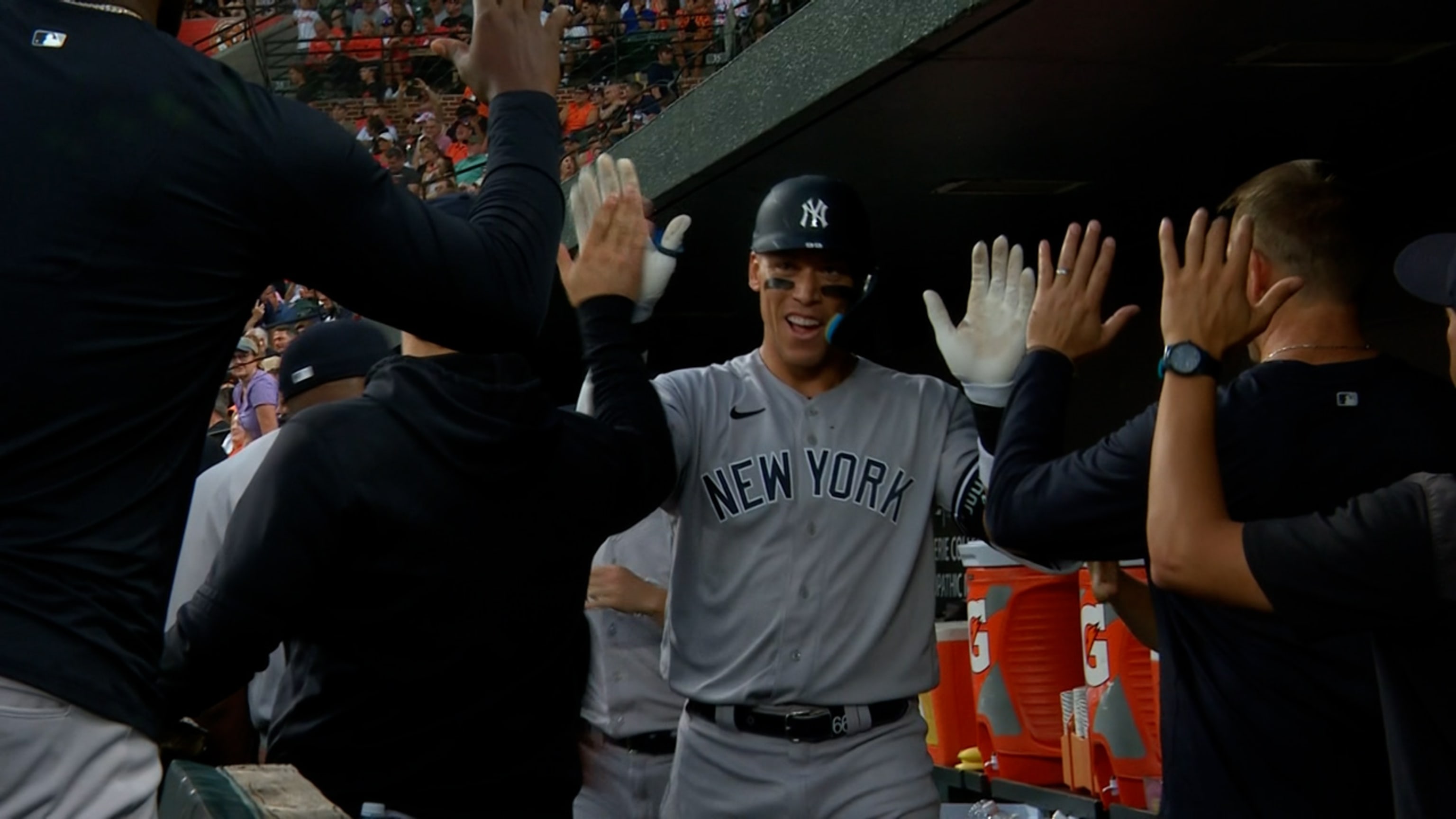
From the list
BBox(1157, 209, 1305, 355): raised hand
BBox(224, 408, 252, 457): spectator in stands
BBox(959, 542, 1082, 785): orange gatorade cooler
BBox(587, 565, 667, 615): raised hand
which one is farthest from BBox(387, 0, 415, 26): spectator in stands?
BBox(1157, 209, 1305, 355): raised hand

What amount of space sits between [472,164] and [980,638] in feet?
26.1

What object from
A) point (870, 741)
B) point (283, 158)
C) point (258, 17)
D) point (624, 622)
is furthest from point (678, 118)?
point (258, 17)

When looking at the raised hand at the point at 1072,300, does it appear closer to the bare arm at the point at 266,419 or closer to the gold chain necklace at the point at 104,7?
the gold chain necklace at the point at 104,7

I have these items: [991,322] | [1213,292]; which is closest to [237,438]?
[991,322]

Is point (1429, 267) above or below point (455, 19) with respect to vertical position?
below

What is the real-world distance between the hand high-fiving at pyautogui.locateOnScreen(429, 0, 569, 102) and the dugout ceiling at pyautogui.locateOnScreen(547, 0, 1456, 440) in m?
2.10

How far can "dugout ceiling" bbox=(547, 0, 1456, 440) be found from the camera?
4.24 metres

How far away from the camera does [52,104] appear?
1.69 m

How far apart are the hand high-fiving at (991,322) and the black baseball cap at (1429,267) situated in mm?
1031

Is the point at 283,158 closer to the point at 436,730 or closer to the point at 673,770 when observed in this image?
the point at 436,730

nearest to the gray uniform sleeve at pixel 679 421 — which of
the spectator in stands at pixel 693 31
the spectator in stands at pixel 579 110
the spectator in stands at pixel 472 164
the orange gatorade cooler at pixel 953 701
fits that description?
the orange gatorade cooler at pixel 953 701

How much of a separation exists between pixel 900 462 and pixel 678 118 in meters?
2.80

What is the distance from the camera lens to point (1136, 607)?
3.58 m

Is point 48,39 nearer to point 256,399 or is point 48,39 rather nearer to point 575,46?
point 256,399
